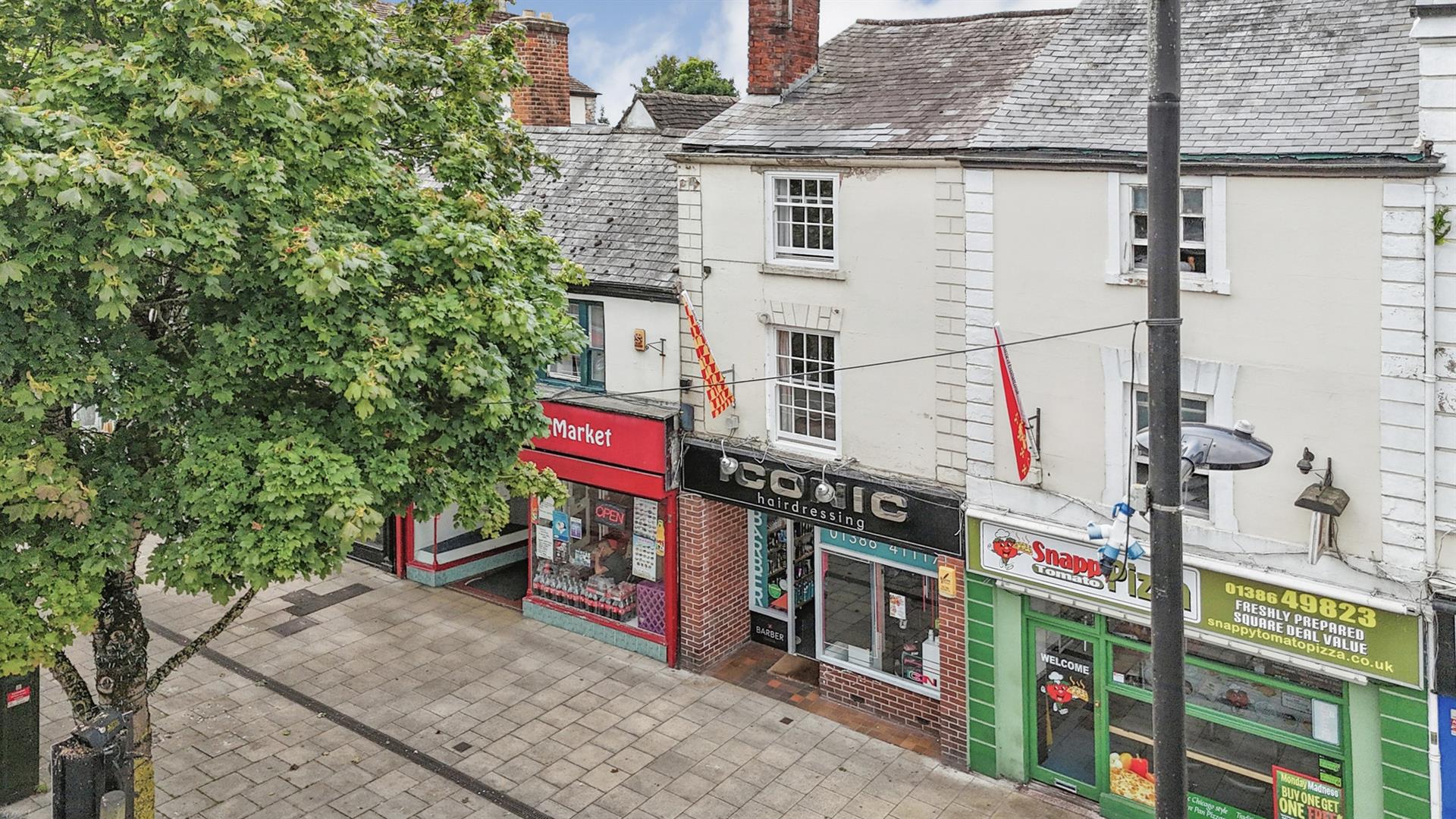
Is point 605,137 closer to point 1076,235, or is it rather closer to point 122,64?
point 1076,235

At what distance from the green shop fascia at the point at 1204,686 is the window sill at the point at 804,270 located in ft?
12.2

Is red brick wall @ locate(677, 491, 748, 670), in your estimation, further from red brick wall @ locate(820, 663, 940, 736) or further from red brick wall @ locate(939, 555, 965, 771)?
red brick wall @ locate(939, 555, 965, 771)

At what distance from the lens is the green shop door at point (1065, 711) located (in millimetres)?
14289

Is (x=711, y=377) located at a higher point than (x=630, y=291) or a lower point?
lower

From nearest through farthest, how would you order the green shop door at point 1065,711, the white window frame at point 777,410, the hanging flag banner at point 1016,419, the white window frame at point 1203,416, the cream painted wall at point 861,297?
the white window frame at point 1203,416, the hanging flag banner at point 1016,419, the green shop door at point 1065,711, the cream painted wall at point 861,297, the white window frame at point 777,410

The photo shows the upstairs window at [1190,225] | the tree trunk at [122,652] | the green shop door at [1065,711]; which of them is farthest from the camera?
the green shop door at [1065,711]

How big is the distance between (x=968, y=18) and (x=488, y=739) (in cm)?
1232

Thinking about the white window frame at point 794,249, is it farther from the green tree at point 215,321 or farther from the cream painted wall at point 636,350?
the green tree at point 215,321

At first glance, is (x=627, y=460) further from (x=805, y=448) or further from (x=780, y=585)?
(x=780, y=585)

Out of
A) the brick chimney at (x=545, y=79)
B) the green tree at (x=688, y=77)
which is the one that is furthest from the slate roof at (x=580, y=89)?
the brick chimney at (x=545, y=79)

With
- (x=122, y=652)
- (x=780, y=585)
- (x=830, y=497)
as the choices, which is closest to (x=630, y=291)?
(x=830, y=497)

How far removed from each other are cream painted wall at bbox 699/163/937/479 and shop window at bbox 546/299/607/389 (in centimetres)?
236

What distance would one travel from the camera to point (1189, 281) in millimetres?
12617

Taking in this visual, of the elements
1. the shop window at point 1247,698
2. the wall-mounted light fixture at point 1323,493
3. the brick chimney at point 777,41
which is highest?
the brick chimney at point 777,41
